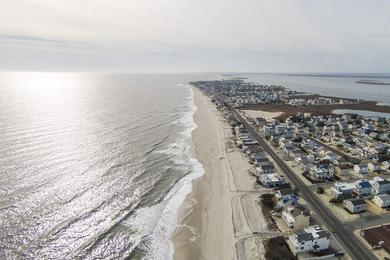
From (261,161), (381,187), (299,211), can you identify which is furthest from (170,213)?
(381,187)

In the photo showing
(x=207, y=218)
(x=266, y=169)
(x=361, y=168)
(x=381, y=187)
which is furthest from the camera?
(x=361, y=168)

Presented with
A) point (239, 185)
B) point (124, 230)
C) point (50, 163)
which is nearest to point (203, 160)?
point (239, 185)

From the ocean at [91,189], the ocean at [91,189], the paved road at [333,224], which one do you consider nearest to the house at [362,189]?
the paved road at [333,224]

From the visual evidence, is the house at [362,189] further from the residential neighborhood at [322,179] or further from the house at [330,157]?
the house at [330,157]

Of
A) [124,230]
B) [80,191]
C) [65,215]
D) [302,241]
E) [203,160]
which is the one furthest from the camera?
[203,160]

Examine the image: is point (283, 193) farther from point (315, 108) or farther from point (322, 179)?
point (315, 108)

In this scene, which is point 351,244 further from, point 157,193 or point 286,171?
point 157,193
